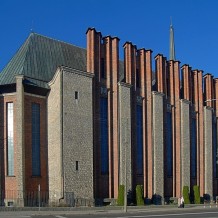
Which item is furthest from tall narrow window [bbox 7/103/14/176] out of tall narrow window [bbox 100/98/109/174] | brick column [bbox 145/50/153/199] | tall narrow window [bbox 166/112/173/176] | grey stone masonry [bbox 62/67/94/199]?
tall narrow window [bbox 166/112/173/176]

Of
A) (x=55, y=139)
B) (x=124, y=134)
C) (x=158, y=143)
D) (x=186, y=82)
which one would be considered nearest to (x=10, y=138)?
(x=55, y=139)

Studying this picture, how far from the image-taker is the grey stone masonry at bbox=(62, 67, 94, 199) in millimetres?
41812

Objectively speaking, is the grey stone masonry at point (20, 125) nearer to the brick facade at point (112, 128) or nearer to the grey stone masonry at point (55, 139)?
the brick facade at point (112, 128)

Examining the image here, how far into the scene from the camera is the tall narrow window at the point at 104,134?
46062mm

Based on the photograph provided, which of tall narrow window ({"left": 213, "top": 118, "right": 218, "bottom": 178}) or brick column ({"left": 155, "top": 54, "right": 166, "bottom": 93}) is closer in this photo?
brick column ({"left": 155, "top": 54, "right": 166, "bottom": 93})

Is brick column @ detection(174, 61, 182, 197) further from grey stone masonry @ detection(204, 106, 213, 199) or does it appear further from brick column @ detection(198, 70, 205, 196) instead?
grey stone masonry @ detection(204, 106, 213, 199)

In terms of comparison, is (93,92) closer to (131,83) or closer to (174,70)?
(131,83)

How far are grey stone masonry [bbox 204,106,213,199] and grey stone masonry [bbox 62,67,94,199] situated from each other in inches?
833

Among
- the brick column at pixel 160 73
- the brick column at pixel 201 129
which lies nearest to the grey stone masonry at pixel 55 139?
the brick column at pixel 160 73

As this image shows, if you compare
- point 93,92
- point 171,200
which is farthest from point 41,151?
point 171,200

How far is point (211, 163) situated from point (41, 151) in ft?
84.8

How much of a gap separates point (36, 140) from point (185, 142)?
794 inches

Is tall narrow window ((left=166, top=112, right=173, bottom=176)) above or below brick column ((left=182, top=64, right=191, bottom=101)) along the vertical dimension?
below

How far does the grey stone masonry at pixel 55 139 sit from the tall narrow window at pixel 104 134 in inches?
215
